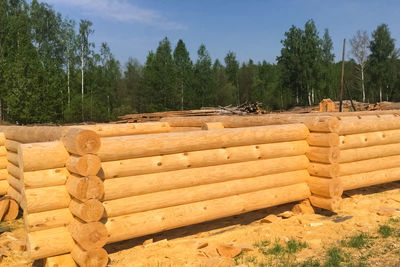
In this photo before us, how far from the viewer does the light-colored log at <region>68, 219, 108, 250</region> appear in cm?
403

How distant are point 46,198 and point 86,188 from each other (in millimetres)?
529

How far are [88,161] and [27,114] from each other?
2627cm

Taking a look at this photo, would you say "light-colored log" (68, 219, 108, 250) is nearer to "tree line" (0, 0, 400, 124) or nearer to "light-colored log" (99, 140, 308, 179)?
"light-colored log" (99, 140, 308, 179)

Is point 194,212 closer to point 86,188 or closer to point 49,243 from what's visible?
point 86,188

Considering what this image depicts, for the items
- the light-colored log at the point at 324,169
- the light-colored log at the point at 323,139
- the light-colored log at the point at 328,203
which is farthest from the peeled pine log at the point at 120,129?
the light-colored log at the point at 328,203

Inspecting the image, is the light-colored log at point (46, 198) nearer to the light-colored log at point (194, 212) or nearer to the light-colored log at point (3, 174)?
the light-colored log at point (194, 212)

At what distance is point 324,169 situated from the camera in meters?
6.08

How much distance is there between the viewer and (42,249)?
160 inches

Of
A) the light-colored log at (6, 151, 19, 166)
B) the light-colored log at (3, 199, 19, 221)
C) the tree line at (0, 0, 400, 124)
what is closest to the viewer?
the light-colored log at (3, 199, 19, 221)

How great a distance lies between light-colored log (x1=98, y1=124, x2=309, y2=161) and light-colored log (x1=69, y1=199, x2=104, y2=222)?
0.58 meters

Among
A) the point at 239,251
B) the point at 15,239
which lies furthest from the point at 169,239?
the point at 15,239

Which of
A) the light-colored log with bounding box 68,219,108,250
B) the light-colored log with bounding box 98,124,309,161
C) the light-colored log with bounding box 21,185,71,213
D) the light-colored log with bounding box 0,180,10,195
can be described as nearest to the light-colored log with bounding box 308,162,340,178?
the light-colored log with bounding box 98,124,309,161

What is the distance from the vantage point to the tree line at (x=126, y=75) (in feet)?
95.1

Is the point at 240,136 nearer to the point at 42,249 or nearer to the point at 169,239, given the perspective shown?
the point at 169,239
